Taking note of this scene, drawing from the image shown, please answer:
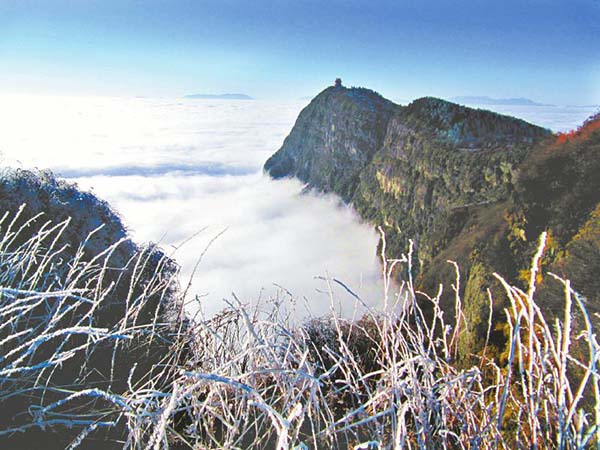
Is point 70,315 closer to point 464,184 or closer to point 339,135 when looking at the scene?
point 464,184

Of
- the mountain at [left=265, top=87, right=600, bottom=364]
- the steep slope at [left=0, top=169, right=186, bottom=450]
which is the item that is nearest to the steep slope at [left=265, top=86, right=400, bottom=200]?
the mountain at [left=265, top=87, right=600, bottom=364]

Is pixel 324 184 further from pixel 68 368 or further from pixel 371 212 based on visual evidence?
pixel 68 368

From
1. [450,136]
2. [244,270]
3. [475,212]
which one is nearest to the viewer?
[475,212]

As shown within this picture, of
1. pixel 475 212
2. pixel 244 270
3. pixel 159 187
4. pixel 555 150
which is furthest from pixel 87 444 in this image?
pixel 159 187

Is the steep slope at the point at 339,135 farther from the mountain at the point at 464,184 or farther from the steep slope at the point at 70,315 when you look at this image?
the steep slope at the point at 70,315

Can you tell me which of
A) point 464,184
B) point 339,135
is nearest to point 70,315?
point 464,184

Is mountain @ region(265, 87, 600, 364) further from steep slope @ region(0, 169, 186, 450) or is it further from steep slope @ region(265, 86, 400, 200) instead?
steep slope @ region(0, 169, 186, 450)

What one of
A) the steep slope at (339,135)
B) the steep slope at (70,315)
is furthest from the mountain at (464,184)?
the steep slope at (70,315)

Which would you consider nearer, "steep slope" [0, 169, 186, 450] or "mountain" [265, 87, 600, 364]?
"steep slope" [0, 169, 186, 450]
